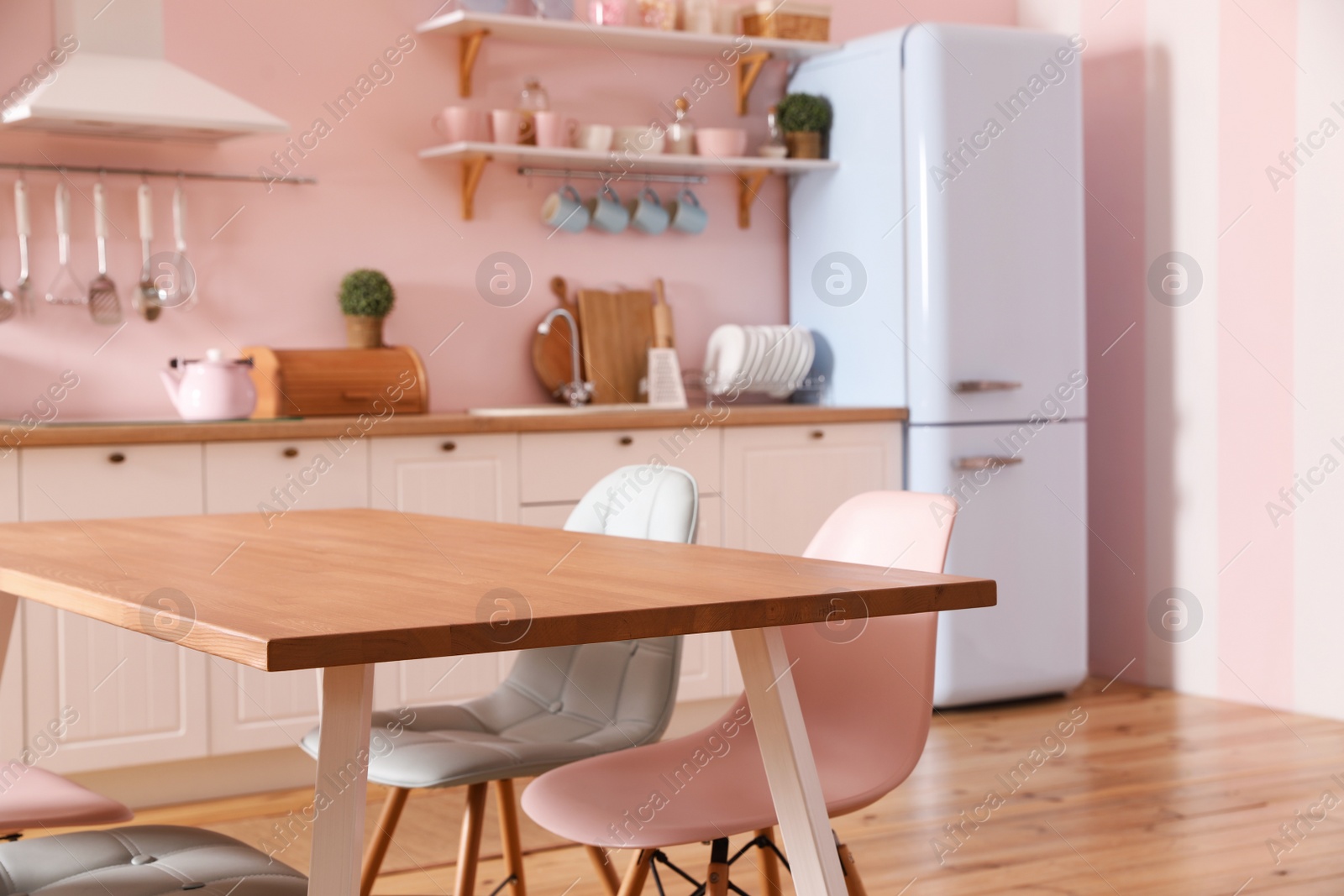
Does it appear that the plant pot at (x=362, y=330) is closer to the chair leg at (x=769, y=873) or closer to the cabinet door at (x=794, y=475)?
the cabinet door at (x=794, y=475)

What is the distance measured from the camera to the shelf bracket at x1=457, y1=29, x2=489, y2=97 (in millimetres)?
A: 3832

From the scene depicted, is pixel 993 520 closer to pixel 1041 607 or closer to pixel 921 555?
pixel 1041 607

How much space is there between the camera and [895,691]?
1.66 metres

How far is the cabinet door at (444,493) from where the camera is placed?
330 centimetres

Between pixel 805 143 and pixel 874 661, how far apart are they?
2751mm

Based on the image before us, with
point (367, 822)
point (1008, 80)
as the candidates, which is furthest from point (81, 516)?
point (1008, 80)

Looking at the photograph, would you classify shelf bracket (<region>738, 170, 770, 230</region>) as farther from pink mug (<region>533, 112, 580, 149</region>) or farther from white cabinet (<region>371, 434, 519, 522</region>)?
white cabinet (<region>371, 434, 519, 522</region>)

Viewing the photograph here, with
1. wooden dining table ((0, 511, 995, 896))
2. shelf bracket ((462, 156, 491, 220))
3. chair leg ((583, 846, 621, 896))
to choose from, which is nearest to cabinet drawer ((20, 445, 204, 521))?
shelf bracket ((462, 156, 491, 220))

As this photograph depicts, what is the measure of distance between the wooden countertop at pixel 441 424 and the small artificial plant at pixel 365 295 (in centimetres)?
29

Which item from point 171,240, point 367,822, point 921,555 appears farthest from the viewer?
point 171,240

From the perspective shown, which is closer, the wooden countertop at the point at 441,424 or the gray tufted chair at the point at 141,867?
the gray tufted chair at the point at 141,867

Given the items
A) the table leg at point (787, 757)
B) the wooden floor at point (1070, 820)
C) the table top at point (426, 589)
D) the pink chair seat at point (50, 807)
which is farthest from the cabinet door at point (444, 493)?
the table leg at point (787, 757)

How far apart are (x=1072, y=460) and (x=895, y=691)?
2.61 m

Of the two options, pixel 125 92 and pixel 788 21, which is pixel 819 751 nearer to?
pixel 125 92
